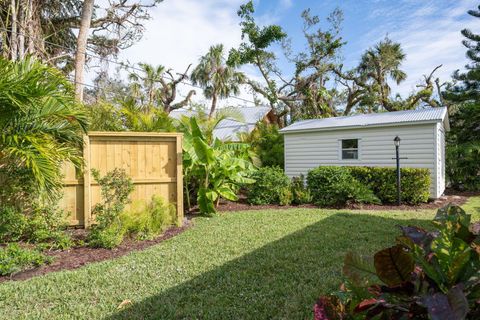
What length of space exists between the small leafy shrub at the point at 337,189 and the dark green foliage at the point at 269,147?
3.86 meters

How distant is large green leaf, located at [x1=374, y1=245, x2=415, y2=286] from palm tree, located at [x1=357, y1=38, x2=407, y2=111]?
2130cm

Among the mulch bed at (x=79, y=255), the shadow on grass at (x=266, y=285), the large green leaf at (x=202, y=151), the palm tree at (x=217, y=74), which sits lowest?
the mulch bed at (x=79, y=255)

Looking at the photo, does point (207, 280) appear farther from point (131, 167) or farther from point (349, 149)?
point (349, 149)

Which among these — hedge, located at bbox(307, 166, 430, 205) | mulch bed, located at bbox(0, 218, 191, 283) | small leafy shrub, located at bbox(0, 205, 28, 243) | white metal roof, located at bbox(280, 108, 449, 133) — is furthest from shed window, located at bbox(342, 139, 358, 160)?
small leafy shrub, located at bbox(0, 205, 28, 243)

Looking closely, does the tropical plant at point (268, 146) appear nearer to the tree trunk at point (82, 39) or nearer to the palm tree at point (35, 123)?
the tree trunk at point (82, 39)

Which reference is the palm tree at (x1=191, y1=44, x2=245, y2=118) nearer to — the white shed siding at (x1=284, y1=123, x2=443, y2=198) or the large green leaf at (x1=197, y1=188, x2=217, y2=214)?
the white shed siding at (x1=284, y1=123, x2=443, y2=198)

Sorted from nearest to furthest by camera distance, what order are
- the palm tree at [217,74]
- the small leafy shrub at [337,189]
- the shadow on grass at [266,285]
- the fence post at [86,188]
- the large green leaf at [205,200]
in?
the shadow on grass at [266,285] → the fence post at [86,188] → the large green leaf at [205,200] → the small leafy shrub at [337,189] → the palm tree at [217,74]

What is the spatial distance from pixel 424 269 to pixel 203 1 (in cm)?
1346

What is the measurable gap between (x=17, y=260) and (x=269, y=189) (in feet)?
23.2

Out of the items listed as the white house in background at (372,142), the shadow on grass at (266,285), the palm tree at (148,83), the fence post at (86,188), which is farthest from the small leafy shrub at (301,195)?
the palm tree at (148,83)

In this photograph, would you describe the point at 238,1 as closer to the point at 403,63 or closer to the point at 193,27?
the point at 193,27

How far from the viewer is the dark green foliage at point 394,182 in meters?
9.74

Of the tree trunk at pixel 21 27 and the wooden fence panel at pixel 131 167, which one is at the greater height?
the tree trunk at pixel 21 27

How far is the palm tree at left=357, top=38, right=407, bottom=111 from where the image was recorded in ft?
67.6
